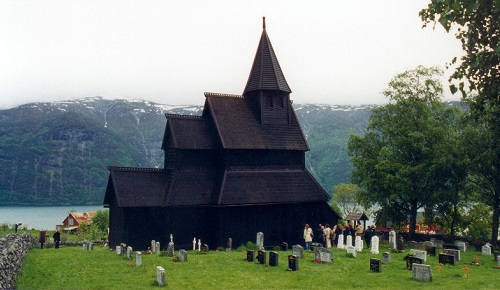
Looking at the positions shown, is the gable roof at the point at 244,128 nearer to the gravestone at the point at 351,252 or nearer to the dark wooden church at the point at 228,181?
the dark wooden church at the point at 228,181

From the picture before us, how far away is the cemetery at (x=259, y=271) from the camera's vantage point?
58.7 feet

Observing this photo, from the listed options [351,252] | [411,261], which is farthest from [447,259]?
[351,252]

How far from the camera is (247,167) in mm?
34625

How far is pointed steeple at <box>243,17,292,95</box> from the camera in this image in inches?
1467

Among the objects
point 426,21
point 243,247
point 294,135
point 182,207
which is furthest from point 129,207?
point 426,21

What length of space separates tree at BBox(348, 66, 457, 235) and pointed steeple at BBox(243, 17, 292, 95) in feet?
33.1

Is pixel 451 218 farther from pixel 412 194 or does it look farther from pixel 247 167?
pixel 247 167

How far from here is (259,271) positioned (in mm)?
20922

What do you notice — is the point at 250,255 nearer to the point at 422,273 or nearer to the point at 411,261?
the point at 411,261

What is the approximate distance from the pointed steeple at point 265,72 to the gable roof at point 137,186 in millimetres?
10507

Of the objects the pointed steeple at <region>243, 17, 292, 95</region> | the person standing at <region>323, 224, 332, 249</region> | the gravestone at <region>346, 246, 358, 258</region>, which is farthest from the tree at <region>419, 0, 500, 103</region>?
the pointed steeple at <region>243, 17, 292, 95</region>

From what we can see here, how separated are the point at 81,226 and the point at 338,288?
47.6 metres

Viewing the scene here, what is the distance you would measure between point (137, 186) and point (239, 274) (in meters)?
14.6

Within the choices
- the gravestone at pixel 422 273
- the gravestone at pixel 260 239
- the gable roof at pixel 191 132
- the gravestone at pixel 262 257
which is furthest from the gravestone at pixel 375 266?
the gable roof at pixel 191 132
